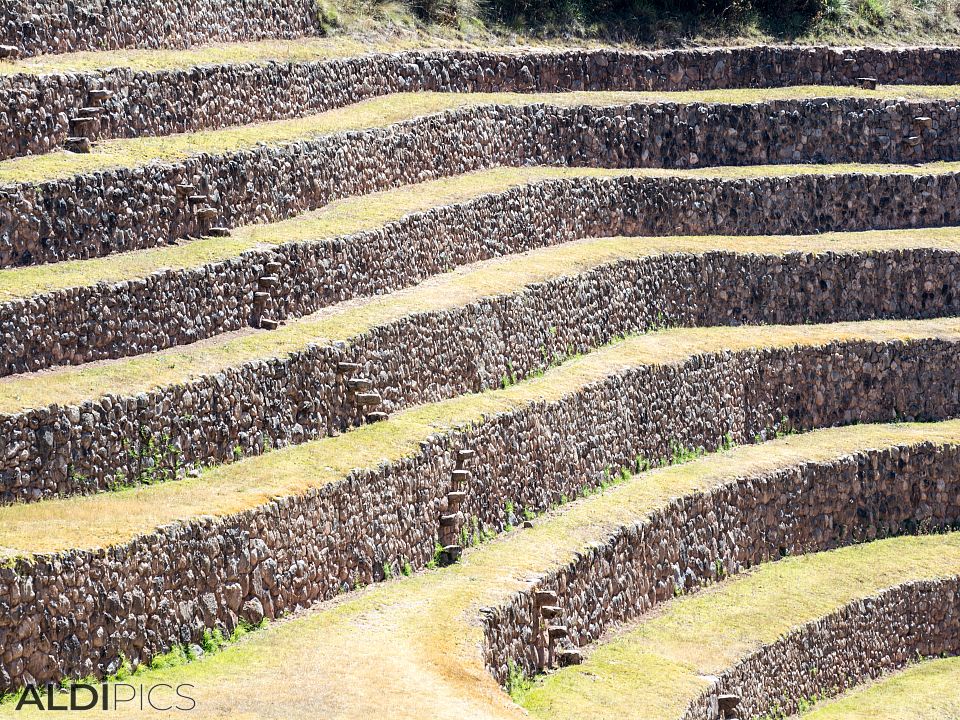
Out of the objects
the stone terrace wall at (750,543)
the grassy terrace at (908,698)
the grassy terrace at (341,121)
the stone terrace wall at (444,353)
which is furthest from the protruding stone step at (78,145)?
the grassy terrace at (908,698)

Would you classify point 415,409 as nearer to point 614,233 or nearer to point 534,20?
point 614,233

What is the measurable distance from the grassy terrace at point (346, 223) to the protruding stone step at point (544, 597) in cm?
921

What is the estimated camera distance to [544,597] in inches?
1283

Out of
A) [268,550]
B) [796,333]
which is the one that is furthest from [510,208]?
[268,550]

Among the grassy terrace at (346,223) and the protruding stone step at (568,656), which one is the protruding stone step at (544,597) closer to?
the protruding stone step at (568,656)

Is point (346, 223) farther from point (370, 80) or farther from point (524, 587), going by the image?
point (524, 587)

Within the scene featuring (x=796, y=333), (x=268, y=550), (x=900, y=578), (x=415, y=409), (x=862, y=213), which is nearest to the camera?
(x=268, y=550)

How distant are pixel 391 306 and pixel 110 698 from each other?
14.2 metres

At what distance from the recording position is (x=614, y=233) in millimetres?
47156

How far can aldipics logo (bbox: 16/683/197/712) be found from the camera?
24875 millimetres

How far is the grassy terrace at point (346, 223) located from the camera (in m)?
32.2

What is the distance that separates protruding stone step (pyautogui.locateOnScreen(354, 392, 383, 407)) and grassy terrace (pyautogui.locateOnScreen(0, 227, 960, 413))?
125 cm

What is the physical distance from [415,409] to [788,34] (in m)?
27.0

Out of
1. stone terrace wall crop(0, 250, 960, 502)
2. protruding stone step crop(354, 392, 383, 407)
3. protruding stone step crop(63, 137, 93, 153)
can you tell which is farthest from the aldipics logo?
protruding stone step crop(63, 137, 93, 153)
